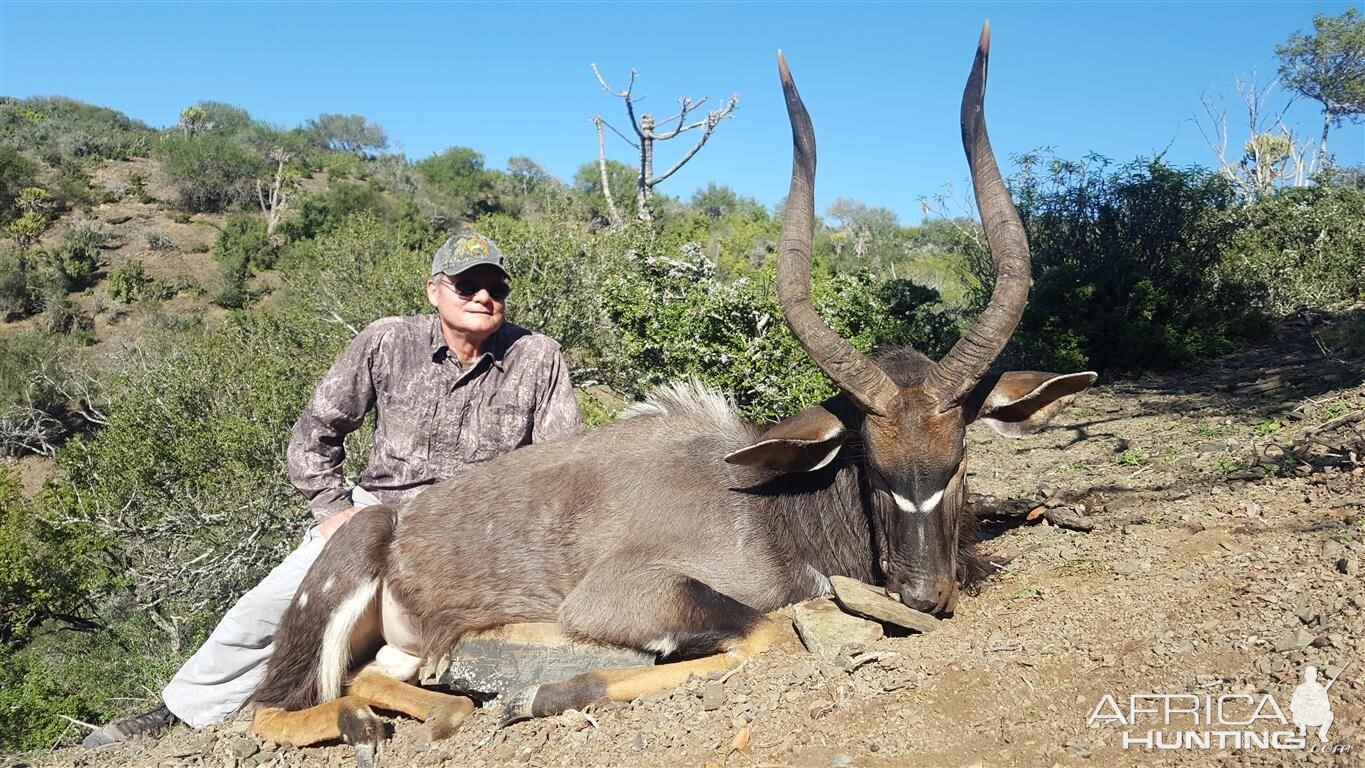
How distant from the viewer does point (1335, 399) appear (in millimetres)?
6941

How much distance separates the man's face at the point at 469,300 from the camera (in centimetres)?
544

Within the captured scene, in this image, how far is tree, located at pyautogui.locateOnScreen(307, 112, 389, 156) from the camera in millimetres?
66250

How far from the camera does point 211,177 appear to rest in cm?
4403

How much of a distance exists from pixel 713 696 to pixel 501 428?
2375 millimetres

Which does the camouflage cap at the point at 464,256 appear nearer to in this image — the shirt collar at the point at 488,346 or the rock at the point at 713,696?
the shirt collar at the point at 488,346

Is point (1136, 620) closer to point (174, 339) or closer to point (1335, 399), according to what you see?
point (1335, 399)

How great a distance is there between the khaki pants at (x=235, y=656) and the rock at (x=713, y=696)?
2470 mm

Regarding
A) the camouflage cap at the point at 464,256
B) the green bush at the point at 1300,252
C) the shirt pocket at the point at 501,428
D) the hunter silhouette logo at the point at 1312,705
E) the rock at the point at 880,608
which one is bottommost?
the rock at the point at 880,608

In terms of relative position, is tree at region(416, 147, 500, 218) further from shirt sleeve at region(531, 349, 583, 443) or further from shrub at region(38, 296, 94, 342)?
shirt sleeve at region(531, 349, 583, 443)

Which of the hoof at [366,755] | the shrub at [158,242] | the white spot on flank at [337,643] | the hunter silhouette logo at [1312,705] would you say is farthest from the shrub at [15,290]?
the hunter silhouette logo at [1312,705]

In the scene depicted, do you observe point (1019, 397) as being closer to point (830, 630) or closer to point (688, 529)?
point (830, 630)

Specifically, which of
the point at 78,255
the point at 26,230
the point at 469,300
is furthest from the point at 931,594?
the point at 26,230

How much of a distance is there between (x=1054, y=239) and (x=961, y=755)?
507 inches

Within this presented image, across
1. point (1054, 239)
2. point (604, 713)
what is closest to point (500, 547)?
point (604, 713)
